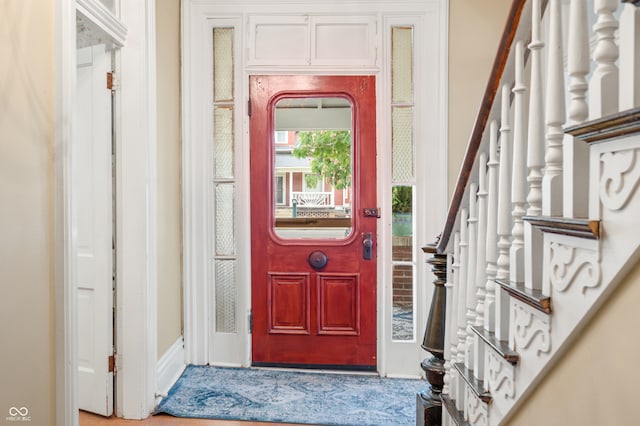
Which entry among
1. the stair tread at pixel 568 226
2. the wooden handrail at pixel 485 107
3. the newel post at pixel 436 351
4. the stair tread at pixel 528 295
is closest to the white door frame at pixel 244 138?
the newel post at pixel 436 351

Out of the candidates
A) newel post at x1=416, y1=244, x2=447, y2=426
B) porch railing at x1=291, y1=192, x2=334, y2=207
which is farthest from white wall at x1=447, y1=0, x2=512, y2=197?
newel post at x1=416, y1=244, x2=447, y2=426

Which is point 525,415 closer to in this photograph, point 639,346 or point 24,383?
point 639,346

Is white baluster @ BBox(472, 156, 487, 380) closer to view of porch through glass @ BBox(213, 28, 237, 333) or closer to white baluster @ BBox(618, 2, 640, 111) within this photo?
white baluster @ BBox(618, 2, 640, 111)

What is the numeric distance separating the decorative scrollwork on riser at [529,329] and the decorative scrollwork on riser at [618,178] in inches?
12.4

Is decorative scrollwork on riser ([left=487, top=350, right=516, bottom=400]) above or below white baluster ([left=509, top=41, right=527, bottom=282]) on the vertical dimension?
below

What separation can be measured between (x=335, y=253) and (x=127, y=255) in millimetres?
1317

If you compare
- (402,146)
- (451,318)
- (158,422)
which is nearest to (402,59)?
(402,146)

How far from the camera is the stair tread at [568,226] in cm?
70

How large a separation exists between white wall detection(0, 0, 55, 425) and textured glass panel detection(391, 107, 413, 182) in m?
1.95

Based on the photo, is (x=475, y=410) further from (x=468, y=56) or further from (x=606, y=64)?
(x=468, y=56)

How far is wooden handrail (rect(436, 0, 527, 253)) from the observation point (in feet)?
3.35

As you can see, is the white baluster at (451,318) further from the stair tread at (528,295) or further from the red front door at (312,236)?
the red front door at (312,236)

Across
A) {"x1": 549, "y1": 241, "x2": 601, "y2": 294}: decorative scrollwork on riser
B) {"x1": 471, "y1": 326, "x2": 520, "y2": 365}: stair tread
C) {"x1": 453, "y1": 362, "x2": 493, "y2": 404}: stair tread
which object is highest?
{"x1": 549, "y1": 241, "x2": 601, "y2": 294}: decorative scrollwork on riser

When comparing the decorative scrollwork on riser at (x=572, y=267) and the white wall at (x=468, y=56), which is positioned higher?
the white wall at (x=468, y=56)
